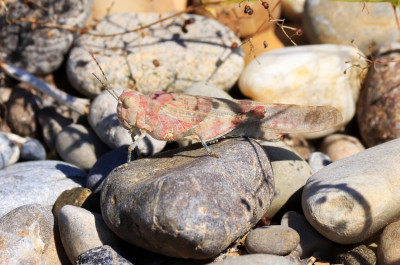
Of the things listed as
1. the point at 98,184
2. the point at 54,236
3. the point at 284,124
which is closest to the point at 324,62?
the point at 284,124

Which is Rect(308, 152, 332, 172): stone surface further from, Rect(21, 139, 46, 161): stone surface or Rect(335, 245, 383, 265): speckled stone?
Rect(21, 139, 46, 161): stone surface

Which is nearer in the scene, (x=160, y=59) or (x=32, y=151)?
(x=32, y=151)

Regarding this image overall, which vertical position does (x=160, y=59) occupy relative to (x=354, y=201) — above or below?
above

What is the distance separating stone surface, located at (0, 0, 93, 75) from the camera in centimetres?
468

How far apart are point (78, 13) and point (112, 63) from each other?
661mm

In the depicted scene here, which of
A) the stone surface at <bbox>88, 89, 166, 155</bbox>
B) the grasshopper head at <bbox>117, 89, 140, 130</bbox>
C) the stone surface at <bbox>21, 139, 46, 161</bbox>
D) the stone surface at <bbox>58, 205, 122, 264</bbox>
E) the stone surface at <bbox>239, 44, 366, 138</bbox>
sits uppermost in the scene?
the grasshopper head at <bbox>117, 89, 140, 130</bbox>

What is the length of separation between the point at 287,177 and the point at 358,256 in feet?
2.48

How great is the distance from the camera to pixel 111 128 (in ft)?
13.2

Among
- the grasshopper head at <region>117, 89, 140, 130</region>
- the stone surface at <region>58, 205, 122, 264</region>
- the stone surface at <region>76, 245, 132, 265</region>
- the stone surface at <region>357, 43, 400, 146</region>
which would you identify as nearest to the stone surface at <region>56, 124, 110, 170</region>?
the stone surface at <region>58, 205, 122, 264</region>

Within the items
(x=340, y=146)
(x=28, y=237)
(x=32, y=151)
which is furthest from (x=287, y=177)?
(x=32, y=151)

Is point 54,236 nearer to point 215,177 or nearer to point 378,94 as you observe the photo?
point 215,177

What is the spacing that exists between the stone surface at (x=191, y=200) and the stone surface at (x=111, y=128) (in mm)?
678

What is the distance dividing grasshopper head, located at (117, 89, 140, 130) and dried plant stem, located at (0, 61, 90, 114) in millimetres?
1575

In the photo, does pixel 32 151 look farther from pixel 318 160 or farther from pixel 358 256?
pixel 358 256
